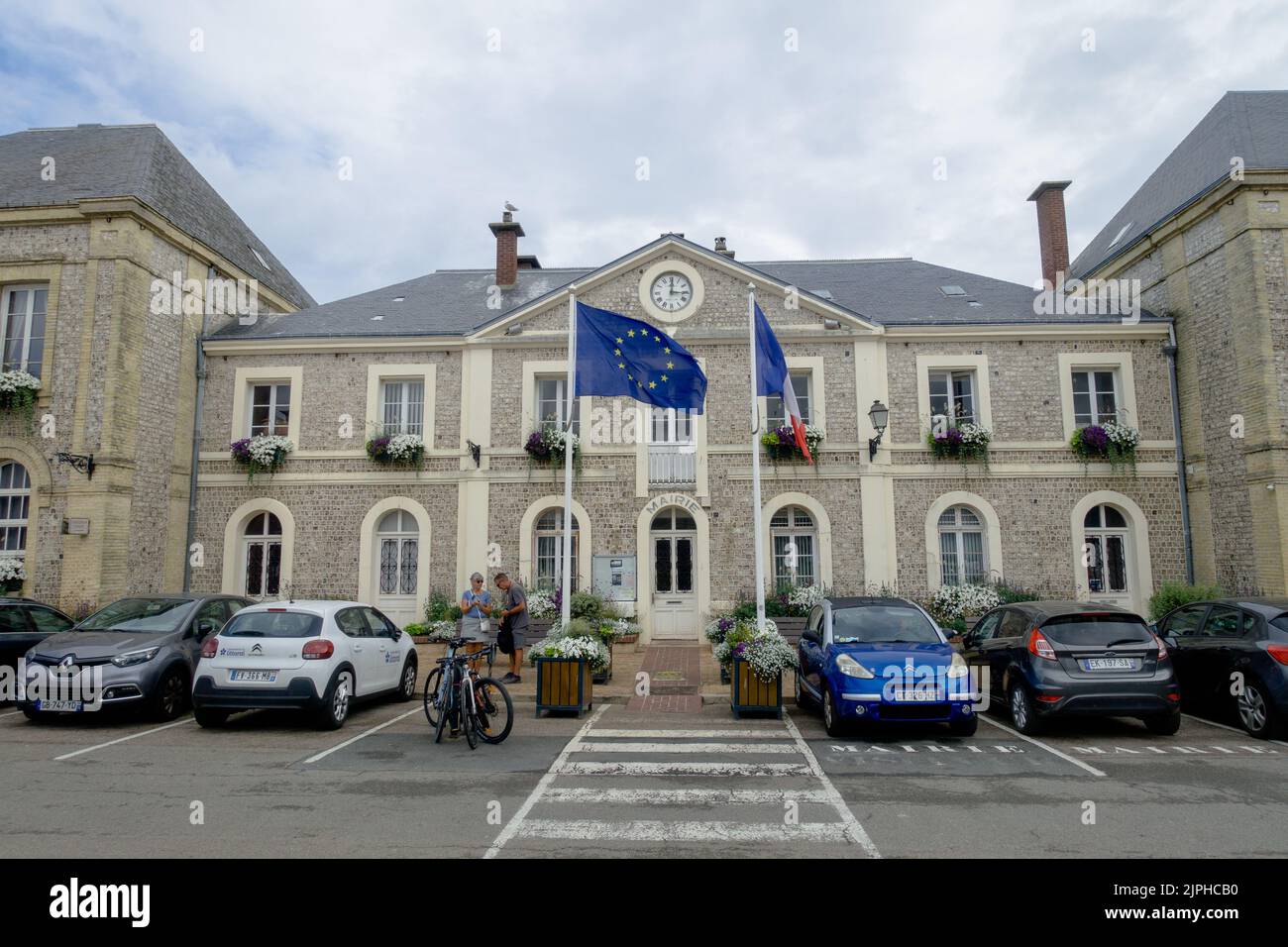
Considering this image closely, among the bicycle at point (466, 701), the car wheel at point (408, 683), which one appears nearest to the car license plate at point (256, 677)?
the bicycle at point (466, 701)

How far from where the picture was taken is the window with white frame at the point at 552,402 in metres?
16.9

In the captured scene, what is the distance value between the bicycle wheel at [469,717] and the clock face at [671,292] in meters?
10.9

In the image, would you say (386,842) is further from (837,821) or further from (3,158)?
(3,158)

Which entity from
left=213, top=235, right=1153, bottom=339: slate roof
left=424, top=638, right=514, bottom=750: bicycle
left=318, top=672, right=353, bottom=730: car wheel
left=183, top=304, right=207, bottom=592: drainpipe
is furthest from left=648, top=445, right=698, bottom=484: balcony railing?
left=183, top=304, right=207, bottom=592: drainpipe

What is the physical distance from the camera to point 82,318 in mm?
15297

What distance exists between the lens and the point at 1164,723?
8.48 meters

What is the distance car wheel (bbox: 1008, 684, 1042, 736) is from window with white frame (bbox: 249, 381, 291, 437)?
51.2ft

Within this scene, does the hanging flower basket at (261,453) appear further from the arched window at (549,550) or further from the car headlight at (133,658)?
the car headlight at (133,658)

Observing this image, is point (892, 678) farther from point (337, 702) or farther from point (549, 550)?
point (549, 550)

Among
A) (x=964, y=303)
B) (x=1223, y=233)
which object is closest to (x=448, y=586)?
(x=964, y=303)

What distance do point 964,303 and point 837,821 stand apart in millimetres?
15387

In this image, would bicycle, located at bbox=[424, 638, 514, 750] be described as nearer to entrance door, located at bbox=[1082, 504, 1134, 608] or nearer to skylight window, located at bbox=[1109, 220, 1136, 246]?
entrance door, located at bbox=[1082, 504, 1134, 608]

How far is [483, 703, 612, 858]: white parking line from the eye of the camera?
502 centimetres

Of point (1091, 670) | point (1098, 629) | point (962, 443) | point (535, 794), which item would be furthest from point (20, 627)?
point (962, 443)
